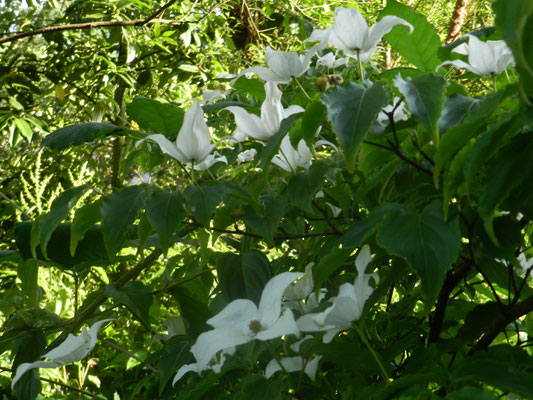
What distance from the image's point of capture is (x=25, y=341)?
2.35 ft

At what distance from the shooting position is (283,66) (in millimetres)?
597

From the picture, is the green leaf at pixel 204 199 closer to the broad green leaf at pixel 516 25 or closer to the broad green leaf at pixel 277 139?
the broad green leaf at pixel 277 139

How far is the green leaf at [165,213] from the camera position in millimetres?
479

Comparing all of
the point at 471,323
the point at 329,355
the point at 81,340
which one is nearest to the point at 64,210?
the point at 81,340

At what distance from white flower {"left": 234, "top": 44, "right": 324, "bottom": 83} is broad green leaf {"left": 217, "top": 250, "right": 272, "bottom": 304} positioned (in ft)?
0.55

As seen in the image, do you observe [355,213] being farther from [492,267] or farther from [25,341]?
[25,341]

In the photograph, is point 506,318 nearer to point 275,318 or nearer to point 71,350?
point 275,318

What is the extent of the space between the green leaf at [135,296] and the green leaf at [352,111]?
340mm

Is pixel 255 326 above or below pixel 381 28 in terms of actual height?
below

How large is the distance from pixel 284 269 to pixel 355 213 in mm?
167

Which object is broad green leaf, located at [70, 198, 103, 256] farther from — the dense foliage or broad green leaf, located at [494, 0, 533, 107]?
broad green leaf, located at [494, 0, 533, 107]

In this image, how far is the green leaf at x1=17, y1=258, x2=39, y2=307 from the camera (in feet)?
2.41

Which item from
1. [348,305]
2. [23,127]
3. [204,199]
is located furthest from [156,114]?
[23,127]

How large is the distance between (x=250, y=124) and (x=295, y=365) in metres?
0.21
